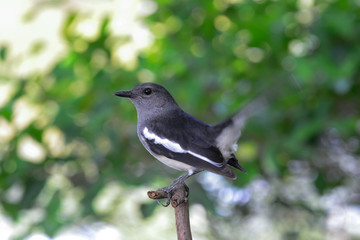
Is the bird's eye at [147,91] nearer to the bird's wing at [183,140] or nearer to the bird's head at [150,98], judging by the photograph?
the bird's head at [150,98]

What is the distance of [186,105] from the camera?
12.2ft

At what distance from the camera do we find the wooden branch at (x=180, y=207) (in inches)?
72.4

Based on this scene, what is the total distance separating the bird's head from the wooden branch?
465mm

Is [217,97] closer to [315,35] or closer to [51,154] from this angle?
[315,35]

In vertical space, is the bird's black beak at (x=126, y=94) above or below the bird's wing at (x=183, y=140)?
above

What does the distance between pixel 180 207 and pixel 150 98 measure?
0.68 meters

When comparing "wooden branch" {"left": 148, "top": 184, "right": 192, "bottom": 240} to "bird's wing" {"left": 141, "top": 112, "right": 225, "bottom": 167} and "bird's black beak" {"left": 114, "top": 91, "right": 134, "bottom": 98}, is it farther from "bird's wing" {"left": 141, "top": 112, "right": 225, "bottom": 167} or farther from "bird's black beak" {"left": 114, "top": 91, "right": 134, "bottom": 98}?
"bird's black beak" {"left": 114, "top": 91, "right": 134, "bottom": 98}

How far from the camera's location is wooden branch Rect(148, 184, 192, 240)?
1.84 m

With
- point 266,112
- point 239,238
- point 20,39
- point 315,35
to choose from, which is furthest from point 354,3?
point 20,39

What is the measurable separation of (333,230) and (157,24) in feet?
7.47

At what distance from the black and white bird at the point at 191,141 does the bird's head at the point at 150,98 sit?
43mm

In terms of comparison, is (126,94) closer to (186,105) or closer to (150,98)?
(150,98)

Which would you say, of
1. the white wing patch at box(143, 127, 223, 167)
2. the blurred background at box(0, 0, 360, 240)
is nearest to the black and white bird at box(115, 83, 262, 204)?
the white wing patch at box(143, 127, 223, 167)

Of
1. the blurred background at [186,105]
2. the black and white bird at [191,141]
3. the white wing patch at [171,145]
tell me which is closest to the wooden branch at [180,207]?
the black and white bird at [191,141]
